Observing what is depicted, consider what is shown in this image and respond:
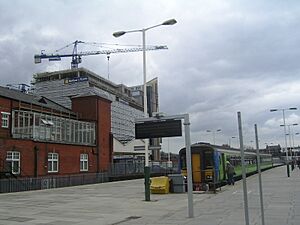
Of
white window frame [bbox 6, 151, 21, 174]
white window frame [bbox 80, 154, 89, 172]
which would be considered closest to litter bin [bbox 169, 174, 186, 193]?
white window frame [bbox 6, 151, 21, 174]

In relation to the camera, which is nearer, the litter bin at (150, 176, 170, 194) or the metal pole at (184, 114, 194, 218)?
the metal pole at (184, 114, 194, 218)

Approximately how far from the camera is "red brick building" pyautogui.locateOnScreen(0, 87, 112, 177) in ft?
125

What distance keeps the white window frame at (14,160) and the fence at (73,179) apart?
2.25 meters

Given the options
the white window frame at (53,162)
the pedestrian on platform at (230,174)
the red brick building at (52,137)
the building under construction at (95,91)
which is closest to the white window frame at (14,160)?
the red brick building at (52,137)

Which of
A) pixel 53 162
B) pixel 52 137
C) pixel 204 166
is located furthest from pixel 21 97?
pixel 204 166

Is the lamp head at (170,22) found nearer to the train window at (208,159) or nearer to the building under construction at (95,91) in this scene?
the train window at (208,159)

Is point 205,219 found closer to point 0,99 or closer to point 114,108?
point 0,99

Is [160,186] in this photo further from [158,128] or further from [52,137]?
[52,137]

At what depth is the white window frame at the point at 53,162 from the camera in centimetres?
4241

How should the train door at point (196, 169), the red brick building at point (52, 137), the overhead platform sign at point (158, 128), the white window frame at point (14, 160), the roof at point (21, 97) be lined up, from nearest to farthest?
the overhead platform sign at point (158, 128) < the train door at point (196, 169) < the white window frame at point (14, 160) < the red brick building at point (52, 137) < the roof at point (21, 97)

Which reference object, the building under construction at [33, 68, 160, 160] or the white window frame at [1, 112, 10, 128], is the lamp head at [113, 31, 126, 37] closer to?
the white window frame at [1, 112, 10, 128]

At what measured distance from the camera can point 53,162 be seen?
141 ft

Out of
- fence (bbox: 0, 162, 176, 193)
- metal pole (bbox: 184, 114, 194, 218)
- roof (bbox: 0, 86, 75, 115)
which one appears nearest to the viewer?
metal pole (bbox: 184, 114, 194, 218)

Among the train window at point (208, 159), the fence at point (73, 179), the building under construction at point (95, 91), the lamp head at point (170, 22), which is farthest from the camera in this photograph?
the building under construction at point (95, 91)
